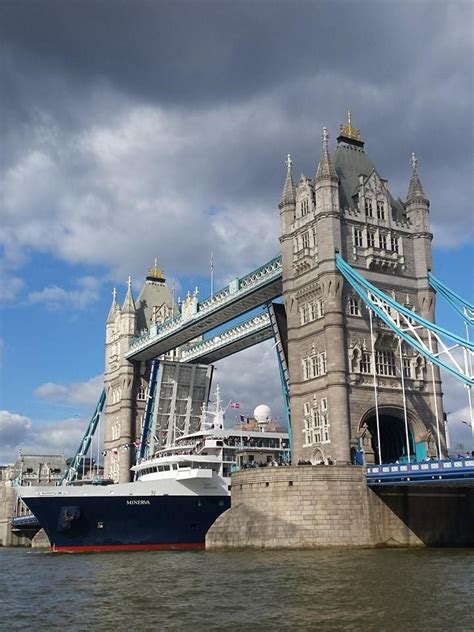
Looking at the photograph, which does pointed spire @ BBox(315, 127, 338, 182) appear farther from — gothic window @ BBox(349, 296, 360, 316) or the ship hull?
the ship hull

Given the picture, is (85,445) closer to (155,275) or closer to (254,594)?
(155,275)

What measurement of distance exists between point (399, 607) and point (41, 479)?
113001 mm

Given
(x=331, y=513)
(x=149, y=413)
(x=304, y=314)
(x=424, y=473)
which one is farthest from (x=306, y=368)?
(x=149, y=413)

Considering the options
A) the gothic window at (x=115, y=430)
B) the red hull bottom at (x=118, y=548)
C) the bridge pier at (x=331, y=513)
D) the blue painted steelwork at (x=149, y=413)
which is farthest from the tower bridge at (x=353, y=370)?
the gothic window at (x=115, y=430)

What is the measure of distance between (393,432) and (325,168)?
22268 mm

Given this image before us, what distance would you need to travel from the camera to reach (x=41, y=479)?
5143 inches

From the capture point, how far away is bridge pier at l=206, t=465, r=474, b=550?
50.4 meters

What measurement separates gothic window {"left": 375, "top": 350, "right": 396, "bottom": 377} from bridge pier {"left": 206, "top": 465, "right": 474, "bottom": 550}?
9.97 metres

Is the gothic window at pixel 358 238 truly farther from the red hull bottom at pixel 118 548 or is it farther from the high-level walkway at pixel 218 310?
the red hull bottom at pixel 118 548

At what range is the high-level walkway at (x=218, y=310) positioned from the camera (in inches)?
2707

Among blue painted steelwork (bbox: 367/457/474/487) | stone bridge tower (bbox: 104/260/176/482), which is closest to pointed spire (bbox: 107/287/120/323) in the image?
stone bridge tower (bbox: 104/260/176/482)

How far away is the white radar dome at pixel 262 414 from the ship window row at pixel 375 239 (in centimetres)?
2420

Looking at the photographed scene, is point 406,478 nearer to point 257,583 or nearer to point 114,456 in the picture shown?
point 257,583

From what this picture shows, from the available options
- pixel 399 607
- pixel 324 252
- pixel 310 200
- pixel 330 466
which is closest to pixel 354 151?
pixel 310 200
